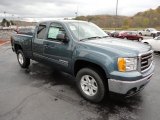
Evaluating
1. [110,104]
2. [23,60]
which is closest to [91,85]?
[110,104]

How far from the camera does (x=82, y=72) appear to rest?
4.54m

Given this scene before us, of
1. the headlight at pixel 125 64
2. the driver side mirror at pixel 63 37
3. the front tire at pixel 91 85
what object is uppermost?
the driver side mirror at pixel 63 37

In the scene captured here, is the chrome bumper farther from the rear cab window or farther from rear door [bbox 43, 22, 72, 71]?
the rear cab window

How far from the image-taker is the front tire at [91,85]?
4227 mm

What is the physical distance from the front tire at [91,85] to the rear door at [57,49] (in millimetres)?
525

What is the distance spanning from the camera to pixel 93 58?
418cm

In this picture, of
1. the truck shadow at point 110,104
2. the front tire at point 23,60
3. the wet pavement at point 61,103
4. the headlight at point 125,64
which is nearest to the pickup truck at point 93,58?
the headlight at point 125,64

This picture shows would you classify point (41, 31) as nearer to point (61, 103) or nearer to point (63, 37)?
point (63, 37)

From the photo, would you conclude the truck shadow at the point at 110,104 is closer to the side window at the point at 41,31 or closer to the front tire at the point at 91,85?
the front tire at the point at 91,85

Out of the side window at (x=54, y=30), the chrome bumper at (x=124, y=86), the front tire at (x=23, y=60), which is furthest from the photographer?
the front tire at (x=23, y=60)

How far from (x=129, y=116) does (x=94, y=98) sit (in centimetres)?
88

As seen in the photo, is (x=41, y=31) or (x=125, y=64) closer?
(x=125, y=64)

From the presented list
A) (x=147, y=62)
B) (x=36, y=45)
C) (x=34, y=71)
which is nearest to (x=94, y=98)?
(x=147, y=62)

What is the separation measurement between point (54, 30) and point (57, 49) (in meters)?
0.69
